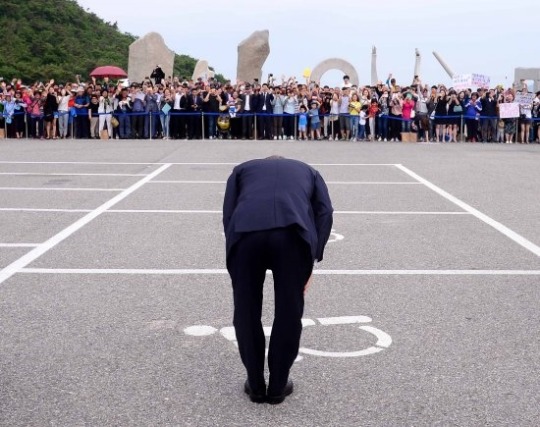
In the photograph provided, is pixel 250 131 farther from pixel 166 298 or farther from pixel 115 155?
pixel 166 298

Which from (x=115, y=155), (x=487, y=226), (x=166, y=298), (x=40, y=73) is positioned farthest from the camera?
(x=40, y=73)

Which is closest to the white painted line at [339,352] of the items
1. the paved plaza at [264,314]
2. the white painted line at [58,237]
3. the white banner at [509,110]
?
the paved plaza at [264,314]

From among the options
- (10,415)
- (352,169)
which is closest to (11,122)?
(352,169)

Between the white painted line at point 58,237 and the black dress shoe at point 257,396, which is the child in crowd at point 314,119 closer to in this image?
the white painted line at point 58,237

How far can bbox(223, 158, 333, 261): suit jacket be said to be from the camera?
5.00 m

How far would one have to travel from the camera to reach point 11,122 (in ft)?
102

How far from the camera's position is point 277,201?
5.03 metres

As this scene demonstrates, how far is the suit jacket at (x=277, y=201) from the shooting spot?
500cm

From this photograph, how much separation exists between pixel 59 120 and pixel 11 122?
162 cm

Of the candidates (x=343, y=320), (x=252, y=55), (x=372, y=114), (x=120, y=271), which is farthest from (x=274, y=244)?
(x=252, y=55)

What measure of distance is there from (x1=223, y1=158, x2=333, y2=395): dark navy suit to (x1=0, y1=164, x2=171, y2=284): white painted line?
4.08m

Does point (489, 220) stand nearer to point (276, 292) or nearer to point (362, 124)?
point (276, 292)

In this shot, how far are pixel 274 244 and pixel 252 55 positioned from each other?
1548 inches

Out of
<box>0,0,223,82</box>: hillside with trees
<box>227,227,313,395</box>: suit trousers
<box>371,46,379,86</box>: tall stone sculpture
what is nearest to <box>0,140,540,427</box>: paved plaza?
<box>227,227,313,395</box>: suit trousers
